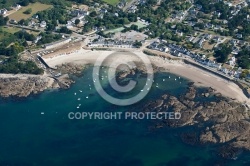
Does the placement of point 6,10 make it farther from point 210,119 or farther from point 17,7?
point 210,119

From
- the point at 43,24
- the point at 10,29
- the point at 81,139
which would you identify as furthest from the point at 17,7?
the point at 81,139

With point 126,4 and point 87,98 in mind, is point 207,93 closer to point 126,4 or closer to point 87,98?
point 87,98

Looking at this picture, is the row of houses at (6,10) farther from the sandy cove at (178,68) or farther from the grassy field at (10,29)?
the sandy cove at (178,68)

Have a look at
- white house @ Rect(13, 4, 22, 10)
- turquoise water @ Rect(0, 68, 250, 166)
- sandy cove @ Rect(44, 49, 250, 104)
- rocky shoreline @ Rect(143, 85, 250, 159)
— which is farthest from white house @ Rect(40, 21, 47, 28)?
rocky shoreline @ Rect(143, 85, 250, 159)

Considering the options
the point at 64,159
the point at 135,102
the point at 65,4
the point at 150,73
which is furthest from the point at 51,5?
the point at 64,159

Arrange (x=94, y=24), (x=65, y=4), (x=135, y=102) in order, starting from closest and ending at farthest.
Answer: (x=135, y=102)
(x=94, y=24)
(x=65, y=4)

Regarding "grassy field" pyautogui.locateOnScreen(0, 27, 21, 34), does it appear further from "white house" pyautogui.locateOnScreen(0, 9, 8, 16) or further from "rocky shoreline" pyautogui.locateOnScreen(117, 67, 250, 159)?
"rocky shoreline" pyautogui.locateOnScreen(117, 67, 250, 159)
